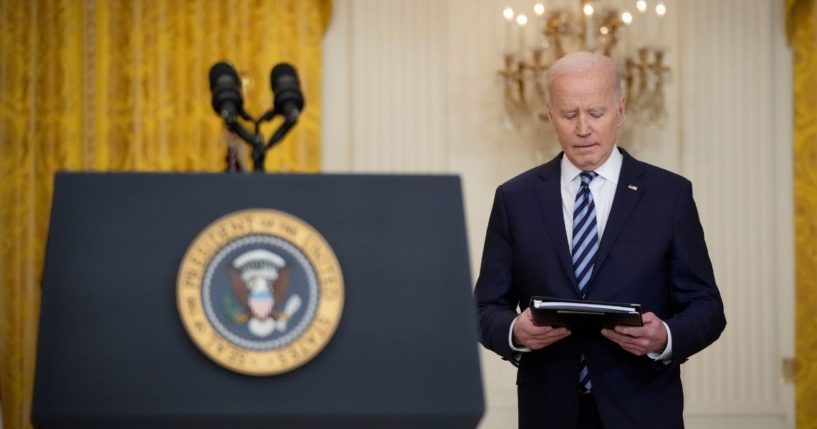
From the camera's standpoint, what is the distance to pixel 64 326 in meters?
1.71

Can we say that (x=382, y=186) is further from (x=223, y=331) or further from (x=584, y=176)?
(x=584, y=176)

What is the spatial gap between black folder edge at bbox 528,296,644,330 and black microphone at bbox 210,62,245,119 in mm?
888

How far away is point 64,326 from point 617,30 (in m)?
4.94

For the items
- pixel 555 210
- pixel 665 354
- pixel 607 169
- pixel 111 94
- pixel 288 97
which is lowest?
pixel 665 354

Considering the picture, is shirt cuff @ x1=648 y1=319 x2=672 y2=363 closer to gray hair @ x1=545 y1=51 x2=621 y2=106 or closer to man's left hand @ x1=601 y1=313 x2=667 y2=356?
man's left hand @ x1=601 y1=313 x2=667 y2=356

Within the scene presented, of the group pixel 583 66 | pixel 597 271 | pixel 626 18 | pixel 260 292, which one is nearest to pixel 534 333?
pixel 597 271

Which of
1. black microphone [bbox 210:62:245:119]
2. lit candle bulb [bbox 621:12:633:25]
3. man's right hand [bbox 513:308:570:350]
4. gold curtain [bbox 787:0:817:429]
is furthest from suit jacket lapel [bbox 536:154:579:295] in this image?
gold curtain [bbox 787:0:817:429]

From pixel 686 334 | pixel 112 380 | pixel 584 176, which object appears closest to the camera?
pixel 112 380

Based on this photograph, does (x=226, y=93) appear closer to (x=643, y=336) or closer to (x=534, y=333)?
(x=534, y=333)

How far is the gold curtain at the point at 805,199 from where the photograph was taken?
249 inches

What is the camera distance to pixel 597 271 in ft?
9.57

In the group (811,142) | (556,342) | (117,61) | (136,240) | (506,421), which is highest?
(117,61)

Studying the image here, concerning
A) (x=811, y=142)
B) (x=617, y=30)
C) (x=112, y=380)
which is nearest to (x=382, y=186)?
(x=112, y=380)

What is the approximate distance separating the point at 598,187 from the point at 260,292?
1516mm
